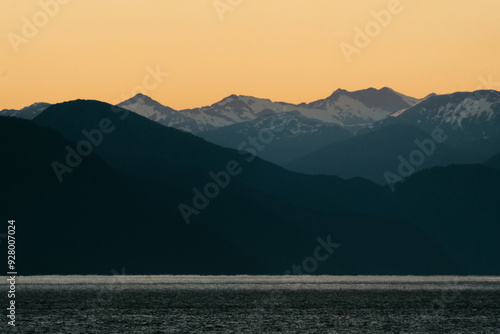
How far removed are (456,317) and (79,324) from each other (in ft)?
234

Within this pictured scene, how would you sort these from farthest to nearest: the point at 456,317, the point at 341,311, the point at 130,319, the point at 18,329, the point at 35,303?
the point at 35,303
the point at 341,311
the point at 456,317
the point at 130,319
the point at 18,329

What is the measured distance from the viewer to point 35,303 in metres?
193

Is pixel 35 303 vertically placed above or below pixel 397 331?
above

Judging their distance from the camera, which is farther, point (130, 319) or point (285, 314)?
point (285, 314)

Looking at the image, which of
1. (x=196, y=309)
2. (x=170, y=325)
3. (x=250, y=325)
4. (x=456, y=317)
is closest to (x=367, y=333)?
(x=250, y=325)

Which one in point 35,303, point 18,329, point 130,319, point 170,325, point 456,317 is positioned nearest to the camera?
point 18,329

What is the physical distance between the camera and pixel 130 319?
149500 millimetres

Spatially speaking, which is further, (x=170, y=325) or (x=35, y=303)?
(x=35, y=303)

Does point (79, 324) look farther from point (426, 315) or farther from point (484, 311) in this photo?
point (484, 311)

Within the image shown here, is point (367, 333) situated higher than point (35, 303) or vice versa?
point (35, 303)

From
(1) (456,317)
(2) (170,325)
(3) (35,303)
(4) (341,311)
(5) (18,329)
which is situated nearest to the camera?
(5) (18,329)

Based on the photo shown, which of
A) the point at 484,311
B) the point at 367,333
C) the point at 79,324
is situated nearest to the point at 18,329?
the point at 79,324

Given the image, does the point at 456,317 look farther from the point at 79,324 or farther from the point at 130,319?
the point at 79,324

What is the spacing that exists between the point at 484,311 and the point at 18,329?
101077mm
